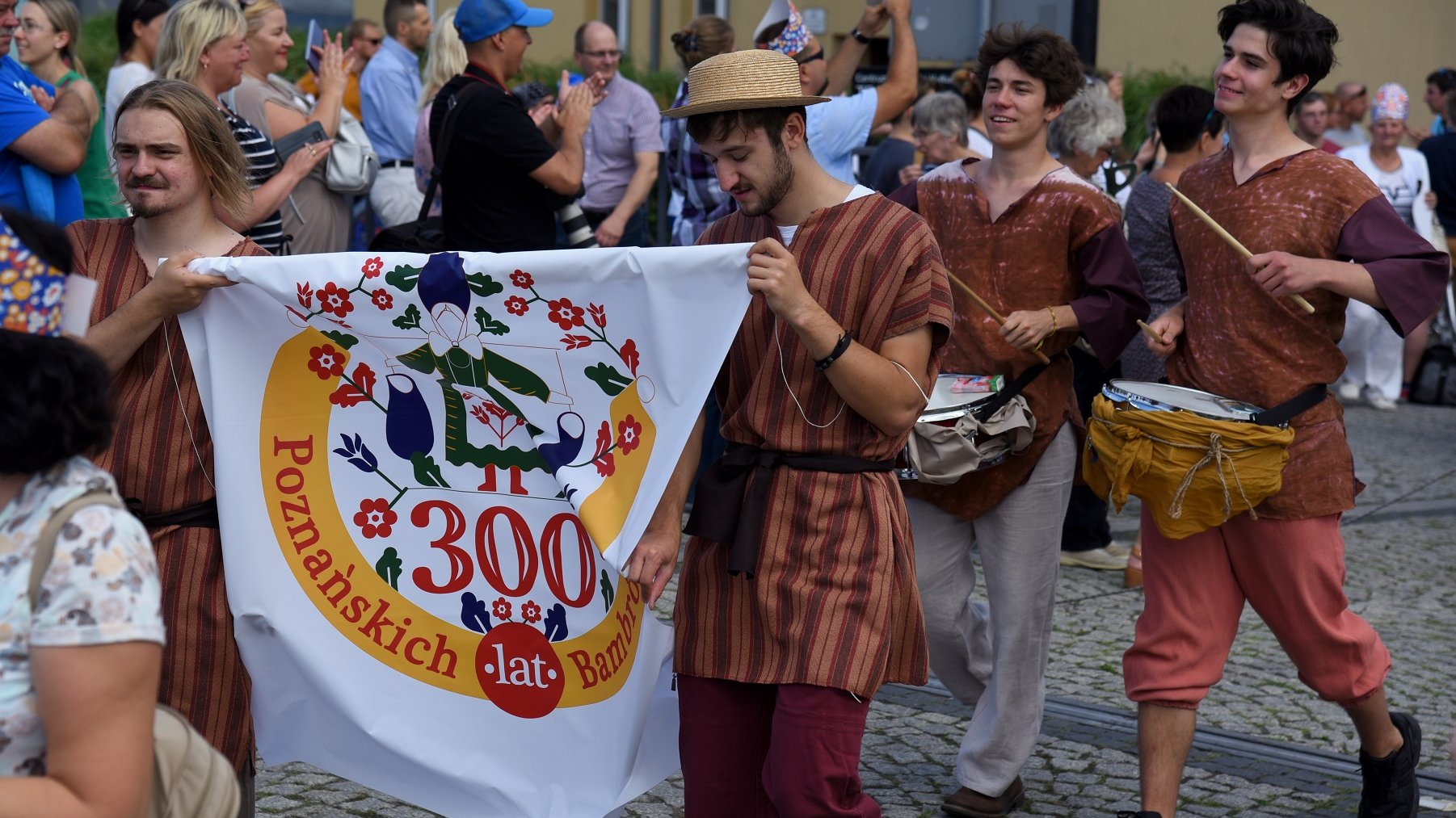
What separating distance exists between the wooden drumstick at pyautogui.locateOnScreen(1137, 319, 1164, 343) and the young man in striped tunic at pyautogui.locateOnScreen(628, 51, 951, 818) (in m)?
0.85

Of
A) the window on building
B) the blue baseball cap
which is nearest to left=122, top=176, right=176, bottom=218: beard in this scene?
the blue baseball cap

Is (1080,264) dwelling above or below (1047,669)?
above

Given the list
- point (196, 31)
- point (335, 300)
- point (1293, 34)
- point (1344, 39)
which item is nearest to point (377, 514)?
point (335, 300)

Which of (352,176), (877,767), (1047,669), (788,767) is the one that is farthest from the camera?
(352,176)

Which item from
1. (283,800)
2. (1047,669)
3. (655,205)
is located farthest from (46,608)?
(655,205)

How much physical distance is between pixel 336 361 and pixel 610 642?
794 mm

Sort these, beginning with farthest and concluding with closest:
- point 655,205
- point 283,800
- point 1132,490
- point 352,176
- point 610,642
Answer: point 655,205 → point 352,176 → point 283,800 → point 1132,490 → point 610,642

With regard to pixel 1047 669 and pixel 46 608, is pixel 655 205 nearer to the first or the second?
pixel 1047 669

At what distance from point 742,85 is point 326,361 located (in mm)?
1012

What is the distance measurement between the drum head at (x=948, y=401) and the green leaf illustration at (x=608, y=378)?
3.22 ft

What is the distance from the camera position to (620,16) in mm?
15516

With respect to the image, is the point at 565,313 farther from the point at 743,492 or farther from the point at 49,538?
the point at 49,538

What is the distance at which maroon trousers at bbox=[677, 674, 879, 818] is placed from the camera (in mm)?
3025

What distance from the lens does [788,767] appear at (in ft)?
9.97
